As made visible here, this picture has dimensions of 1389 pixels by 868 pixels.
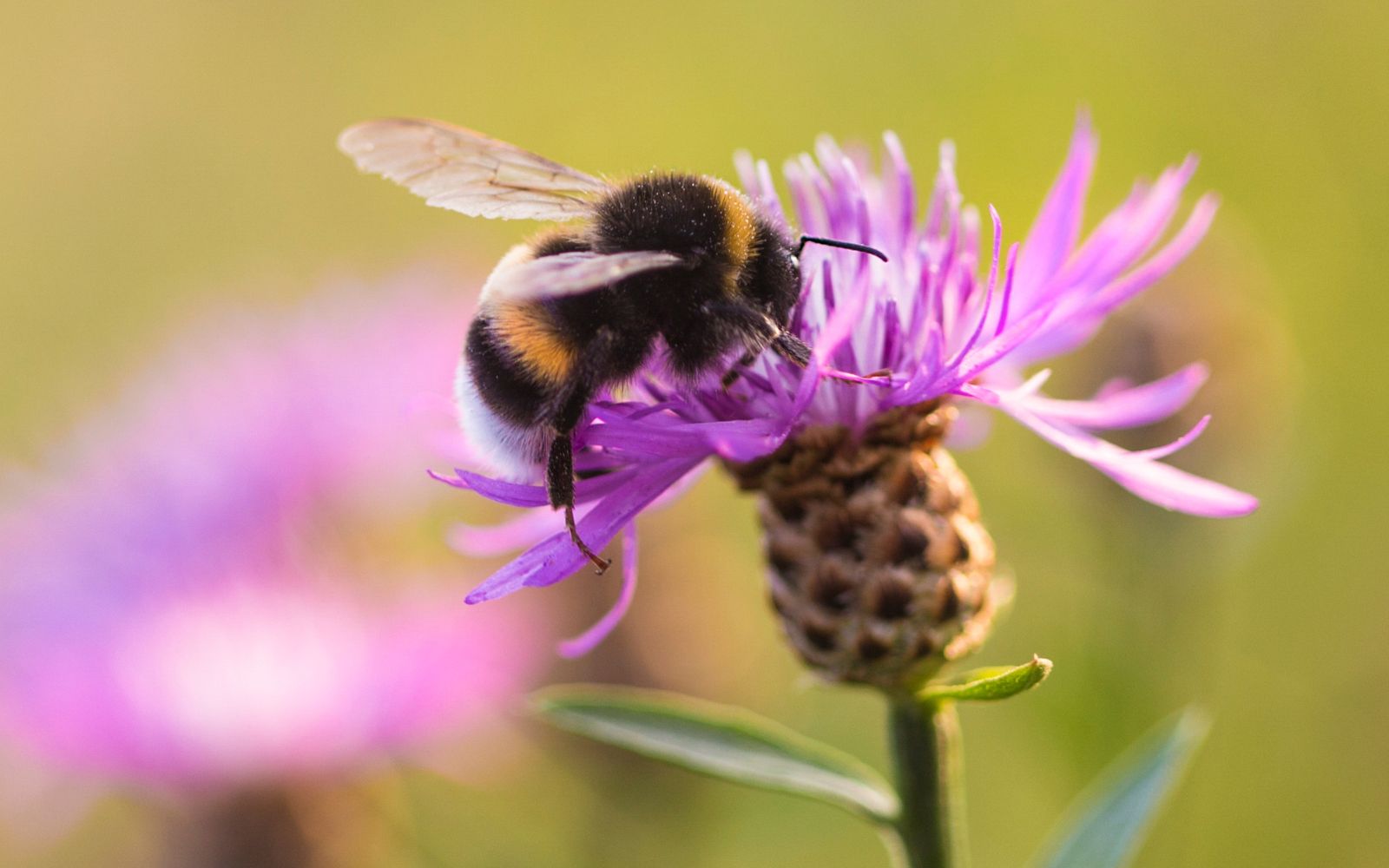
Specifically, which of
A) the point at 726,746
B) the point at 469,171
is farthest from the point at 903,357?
the point at 469,171

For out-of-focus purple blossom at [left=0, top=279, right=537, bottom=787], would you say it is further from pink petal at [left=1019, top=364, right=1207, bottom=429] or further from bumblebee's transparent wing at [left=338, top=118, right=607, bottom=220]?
pink petal at [left=1019, top=364, right=1207, bottom=429]

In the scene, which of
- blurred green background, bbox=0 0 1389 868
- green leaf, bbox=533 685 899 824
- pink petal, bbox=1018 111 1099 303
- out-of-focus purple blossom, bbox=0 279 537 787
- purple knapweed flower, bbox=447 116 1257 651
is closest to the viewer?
purple knapweed flower, bbox=447 116 1257 651

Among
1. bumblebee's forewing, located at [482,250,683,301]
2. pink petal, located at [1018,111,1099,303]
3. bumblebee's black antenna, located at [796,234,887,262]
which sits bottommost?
bumblebee's forewing, located at [482,250,683,301]

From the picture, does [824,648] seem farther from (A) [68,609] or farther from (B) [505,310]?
(A) [68,609]

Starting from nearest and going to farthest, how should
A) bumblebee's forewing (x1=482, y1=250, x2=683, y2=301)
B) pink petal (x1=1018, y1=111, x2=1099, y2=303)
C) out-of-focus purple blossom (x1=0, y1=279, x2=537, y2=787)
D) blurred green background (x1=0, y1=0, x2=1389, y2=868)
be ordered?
bumblebee's forewing (x1=482, y1=250, x2=683, y2=301), pink petal (x1=1018, y1=111, x2=1099, y2=303), out-of-focus purple blossom (x1=0, y1=279, x2=537, y2=787), blurred green background (x1=0, y1=0, x2=1389, y2=868)

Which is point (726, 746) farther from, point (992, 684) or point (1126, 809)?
point (1126, 809)

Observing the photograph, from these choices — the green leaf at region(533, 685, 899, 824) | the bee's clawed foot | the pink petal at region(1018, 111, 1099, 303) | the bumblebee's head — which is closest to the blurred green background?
the green leaf at region(533, 685, 899, 824)

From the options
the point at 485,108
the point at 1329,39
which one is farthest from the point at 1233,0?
the point at 485,108

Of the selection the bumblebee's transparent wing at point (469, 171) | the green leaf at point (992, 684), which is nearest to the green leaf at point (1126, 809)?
the green leaf at point (992, 684)
